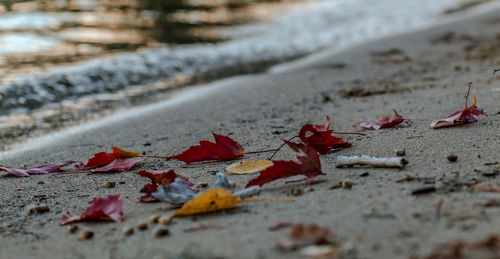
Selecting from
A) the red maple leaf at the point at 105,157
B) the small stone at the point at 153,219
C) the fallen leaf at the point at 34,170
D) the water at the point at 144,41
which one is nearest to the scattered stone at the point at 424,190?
the small stone at the point at 153,219

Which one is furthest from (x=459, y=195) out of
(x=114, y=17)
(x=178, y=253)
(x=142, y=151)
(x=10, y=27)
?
(x=114, y=17)

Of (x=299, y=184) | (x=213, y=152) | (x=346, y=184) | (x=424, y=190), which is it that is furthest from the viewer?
(x=213, y=152)

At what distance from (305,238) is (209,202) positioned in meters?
0.40

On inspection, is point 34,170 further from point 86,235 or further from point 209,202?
point 209,202

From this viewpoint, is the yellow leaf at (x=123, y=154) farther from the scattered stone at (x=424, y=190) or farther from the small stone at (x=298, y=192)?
the scattered stone at (x=424, y=190)

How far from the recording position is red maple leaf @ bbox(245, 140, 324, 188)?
165 cm

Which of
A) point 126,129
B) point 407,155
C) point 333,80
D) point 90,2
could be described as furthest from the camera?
point 90,2

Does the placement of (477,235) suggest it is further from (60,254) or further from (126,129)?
(126,129)

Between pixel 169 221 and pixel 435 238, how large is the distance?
0.72 metres

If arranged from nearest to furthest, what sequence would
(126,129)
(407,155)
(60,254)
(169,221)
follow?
(60,254) < (169,221) < (407,155) < (126,129)

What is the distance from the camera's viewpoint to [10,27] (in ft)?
24.9

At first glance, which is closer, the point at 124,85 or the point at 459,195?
the point at 459,195

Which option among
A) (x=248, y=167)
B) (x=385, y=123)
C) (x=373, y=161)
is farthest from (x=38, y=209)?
(x=385, y=123)

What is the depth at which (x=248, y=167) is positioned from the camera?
1925mm
